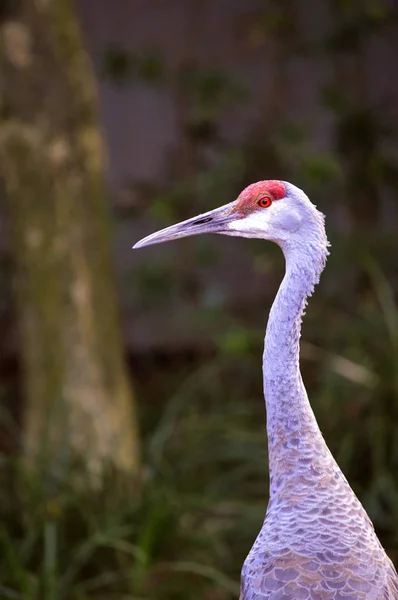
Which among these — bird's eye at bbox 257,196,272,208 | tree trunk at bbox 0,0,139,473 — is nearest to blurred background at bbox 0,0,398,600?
tree trunk at bbox 0,0,139,473

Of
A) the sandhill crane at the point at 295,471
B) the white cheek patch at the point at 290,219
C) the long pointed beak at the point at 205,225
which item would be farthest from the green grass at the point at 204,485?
the white cheek patch at the point at 290,219

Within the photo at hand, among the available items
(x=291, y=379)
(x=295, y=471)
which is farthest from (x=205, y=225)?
(x=295, y=471)

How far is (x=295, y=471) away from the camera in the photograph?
99.8 inches

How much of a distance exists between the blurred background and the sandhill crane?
4.87ft

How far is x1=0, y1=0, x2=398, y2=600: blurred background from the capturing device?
4.13 metres

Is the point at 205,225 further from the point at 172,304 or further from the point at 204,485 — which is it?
the point at 172,304

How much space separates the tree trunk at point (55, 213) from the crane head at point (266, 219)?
2036 millimetres

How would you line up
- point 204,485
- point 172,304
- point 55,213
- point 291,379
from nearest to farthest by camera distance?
point 291,379
point 55,213
point 204,485
point 172,304

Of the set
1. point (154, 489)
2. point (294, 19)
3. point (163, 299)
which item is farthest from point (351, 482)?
point (294, 19)

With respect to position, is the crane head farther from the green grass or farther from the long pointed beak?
the green grass

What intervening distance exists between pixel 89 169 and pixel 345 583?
2716 mm

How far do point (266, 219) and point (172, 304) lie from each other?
404 centimetres

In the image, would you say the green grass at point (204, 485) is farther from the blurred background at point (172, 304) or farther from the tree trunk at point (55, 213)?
the tree trunk at point (55, 213)

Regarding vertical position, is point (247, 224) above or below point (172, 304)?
above
